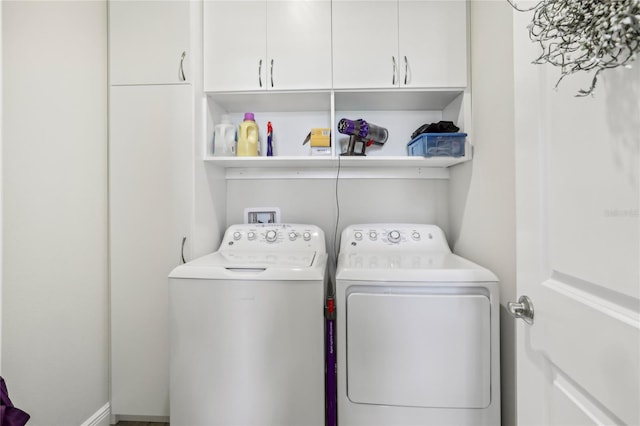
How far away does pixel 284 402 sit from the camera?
122cm

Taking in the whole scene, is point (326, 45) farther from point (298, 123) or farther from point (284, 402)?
point (284, 402)

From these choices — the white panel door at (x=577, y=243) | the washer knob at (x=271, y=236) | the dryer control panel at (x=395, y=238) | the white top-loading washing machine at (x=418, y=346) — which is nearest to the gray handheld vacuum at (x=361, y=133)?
the dryer control panel at (x=395, y=238)

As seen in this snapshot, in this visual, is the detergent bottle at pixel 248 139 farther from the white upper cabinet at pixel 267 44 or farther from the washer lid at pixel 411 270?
the washer lid at pixel 411 270

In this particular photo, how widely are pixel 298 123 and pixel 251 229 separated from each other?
31.1 inches

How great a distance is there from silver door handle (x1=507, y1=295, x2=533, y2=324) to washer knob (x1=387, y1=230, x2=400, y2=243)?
0.93 metres

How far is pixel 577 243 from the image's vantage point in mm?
606

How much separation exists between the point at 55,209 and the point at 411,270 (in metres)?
1.63

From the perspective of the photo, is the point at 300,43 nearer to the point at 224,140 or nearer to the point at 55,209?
the point at 224,140

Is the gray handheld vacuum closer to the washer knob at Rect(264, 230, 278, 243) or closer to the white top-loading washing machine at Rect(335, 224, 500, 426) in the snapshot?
the washer knob at Rect(264, 230, 278, 243)

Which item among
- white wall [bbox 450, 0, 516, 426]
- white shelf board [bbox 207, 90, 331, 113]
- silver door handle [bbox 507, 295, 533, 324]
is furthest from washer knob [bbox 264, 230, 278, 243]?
silver door handle [bbox 507, 295, 533, 324]

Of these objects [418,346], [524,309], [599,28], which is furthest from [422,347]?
[599,28]

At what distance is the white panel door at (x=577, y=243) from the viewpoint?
50 centimetres

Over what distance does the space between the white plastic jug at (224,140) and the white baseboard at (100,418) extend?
1525 millimetres

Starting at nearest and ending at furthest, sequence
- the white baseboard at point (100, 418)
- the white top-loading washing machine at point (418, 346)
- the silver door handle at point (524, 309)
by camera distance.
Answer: the silver door handle at point (524, 309), the white top-loading washing machine at point (418, 346), the white baseboard at point (100, 418)
